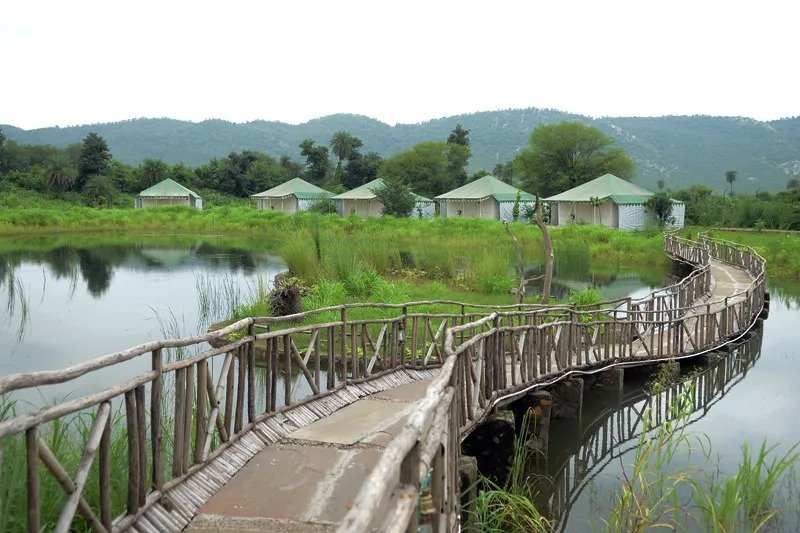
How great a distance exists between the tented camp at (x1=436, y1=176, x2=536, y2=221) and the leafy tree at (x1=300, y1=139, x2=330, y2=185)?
2122cm

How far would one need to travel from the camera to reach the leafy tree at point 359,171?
62125mm

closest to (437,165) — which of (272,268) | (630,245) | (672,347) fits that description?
(630,245)

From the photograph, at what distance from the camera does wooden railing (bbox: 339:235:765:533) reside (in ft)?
7.87

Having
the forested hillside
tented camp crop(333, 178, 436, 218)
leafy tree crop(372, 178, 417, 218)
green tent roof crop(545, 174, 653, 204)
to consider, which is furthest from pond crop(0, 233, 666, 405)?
the forested hillside

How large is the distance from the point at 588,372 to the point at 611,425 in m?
0.77

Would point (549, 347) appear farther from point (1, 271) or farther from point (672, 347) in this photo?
point (1, 271)

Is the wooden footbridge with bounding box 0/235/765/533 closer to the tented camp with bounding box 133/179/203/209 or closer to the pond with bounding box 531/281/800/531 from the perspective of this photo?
the pond with bounding box 531/281/800/531

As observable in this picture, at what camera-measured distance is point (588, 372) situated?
9492 millimetres

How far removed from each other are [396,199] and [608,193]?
38.4 feet

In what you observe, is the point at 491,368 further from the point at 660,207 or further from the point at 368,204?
the point at 368,204

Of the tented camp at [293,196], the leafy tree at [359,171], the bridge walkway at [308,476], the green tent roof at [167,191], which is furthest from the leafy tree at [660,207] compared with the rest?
the bridge walkway at [308,476]

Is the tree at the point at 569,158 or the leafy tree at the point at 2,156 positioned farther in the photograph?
the leafy tree at the point at 2,156

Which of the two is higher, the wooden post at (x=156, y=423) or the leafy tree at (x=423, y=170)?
the leafy tree at (x=423, y=170)

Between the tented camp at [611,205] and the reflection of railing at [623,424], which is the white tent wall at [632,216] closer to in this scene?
the tented camp at [611,205]
